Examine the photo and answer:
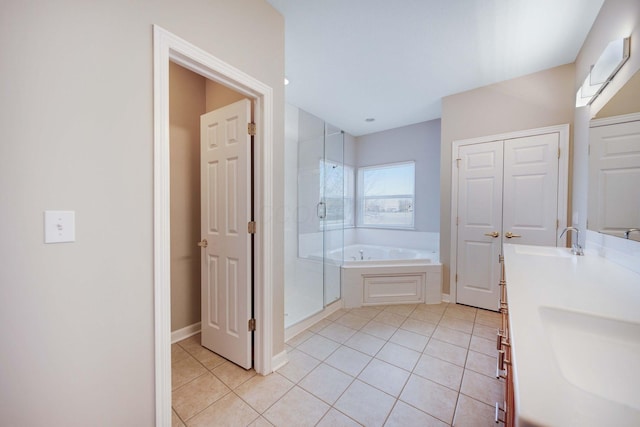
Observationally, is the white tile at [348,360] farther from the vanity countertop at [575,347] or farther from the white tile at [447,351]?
the vanity countertop at [575,347]

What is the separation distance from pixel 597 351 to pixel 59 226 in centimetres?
170

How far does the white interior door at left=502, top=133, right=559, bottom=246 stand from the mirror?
2.46 feet

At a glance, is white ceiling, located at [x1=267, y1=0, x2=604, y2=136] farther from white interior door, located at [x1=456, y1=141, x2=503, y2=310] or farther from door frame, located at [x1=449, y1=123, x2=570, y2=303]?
white interior door, located at [x1=456, y1=141, x2=503, y2=310]

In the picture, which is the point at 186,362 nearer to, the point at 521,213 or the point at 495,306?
the point at 495,306

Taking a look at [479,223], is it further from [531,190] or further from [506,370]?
[506,370]

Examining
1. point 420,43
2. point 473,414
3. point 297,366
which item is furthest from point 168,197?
point 420,43

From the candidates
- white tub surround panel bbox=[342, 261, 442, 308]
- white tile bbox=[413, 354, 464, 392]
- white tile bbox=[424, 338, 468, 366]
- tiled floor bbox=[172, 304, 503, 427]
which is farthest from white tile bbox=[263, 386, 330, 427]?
white tub surround panel bbox=[342, 261, 442, 308]

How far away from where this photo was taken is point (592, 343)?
2.20 ft

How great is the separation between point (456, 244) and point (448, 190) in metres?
0.69

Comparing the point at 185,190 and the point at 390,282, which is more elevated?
the point at 185,190

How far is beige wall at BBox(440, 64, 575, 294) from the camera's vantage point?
2.43m

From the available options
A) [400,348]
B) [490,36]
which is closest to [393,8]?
[490,36]

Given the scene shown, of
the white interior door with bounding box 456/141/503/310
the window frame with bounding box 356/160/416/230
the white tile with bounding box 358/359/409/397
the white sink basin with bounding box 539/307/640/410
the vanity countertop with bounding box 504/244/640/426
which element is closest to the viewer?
the vanity countertop with bounding box 504/244/640/426

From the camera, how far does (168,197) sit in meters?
1.15
